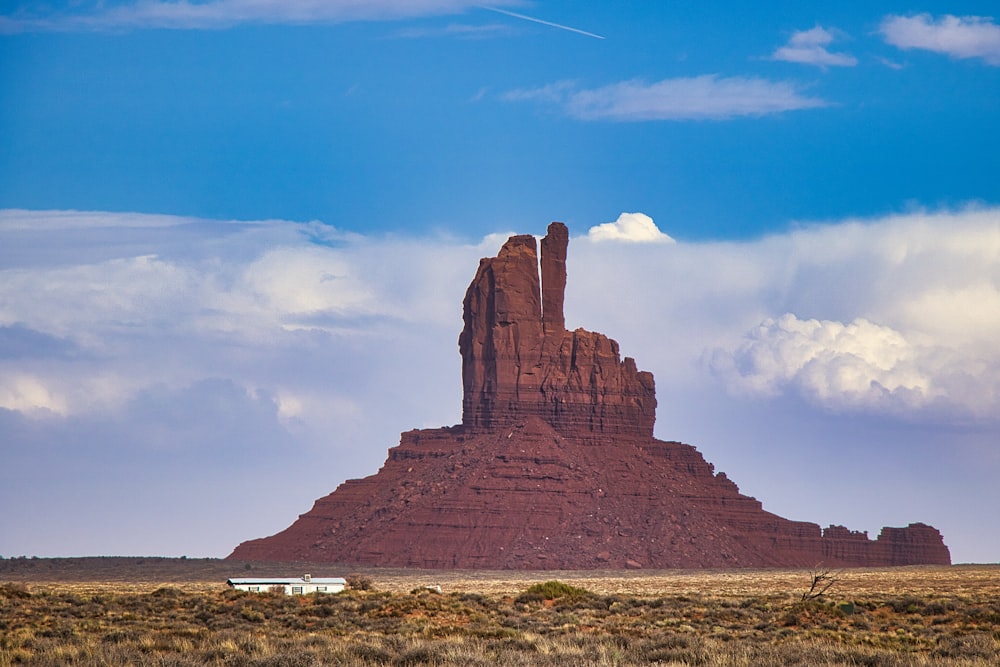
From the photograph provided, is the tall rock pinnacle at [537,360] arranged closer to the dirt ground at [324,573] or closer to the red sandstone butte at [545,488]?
the red sandstone butte at [545,488]

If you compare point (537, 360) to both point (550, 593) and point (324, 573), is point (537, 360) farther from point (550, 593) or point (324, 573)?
point (550, 593)

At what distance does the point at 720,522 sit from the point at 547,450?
809 inches

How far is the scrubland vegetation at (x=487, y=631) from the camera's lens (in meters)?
33.5

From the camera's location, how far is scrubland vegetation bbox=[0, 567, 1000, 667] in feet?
110

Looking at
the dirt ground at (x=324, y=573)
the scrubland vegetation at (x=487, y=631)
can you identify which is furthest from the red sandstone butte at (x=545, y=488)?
the scrubland vegetation at (x=487, y=631)

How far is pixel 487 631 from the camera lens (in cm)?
4150

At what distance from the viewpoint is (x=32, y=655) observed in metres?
34.0

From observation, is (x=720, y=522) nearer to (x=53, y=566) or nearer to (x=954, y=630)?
(x=53, y=566)

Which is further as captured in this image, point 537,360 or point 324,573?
point 537,360

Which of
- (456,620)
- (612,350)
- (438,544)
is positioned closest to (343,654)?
(456,620)

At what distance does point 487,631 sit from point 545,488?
119020mm

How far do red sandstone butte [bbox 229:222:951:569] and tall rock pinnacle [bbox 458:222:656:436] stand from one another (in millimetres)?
165

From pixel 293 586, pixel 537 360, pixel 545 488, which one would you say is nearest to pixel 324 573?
pixel 545 488

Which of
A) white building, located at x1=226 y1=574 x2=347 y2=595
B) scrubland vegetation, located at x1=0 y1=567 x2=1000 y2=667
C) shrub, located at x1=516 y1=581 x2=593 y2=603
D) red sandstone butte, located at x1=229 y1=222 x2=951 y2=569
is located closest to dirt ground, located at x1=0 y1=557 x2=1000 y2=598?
red sandstone butte, located at x1=229 y1=222 x2=951 y2=569
